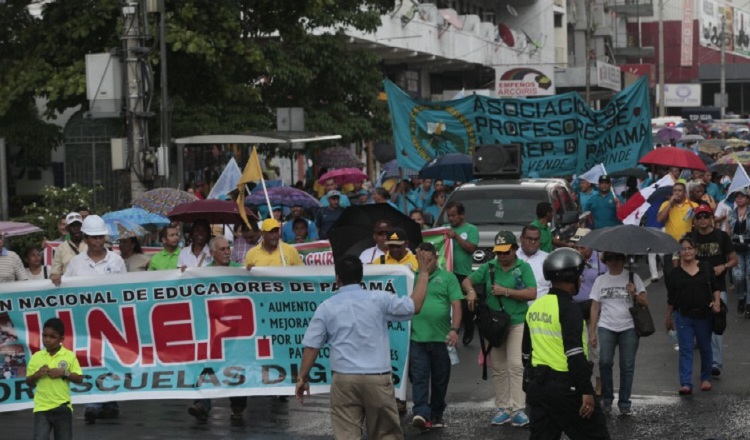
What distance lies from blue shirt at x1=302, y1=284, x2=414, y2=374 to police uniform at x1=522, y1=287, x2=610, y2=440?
91cm

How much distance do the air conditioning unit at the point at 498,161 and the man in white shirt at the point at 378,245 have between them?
8873 mm

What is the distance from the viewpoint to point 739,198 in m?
18.9

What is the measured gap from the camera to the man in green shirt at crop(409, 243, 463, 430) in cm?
1163

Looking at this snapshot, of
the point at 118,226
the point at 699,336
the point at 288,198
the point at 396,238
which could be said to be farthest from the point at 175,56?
the point at 699,336

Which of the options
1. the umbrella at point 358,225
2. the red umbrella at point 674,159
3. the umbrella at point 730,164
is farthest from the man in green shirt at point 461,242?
the umbrella at point 730,164

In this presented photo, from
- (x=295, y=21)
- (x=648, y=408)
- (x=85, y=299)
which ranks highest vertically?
(x=295, y=21)

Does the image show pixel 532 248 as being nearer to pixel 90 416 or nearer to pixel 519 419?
pixel 519 419

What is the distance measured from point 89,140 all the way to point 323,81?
22.8ft

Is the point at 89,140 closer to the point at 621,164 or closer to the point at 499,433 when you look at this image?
the point at 621,164

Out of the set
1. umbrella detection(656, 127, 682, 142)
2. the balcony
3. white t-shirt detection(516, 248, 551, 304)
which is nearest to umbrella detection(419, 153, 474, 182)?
white t-shirt detection(516, 248, 551, 304)

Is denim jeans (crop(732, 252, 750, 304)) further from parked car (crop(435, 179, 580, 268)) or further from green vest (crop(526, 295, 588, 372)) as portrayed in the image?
green vest (crop(526, 295, 588, 372))

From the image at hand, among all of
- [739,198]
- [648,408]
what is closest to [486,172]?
[739,198]

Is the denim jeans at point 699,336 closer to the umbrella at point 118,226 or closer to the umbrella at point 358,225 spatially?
the umbrella at point 358,225

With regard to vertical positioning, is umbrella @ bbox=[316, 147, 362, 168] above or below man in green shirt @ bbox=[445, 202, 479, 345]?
above
